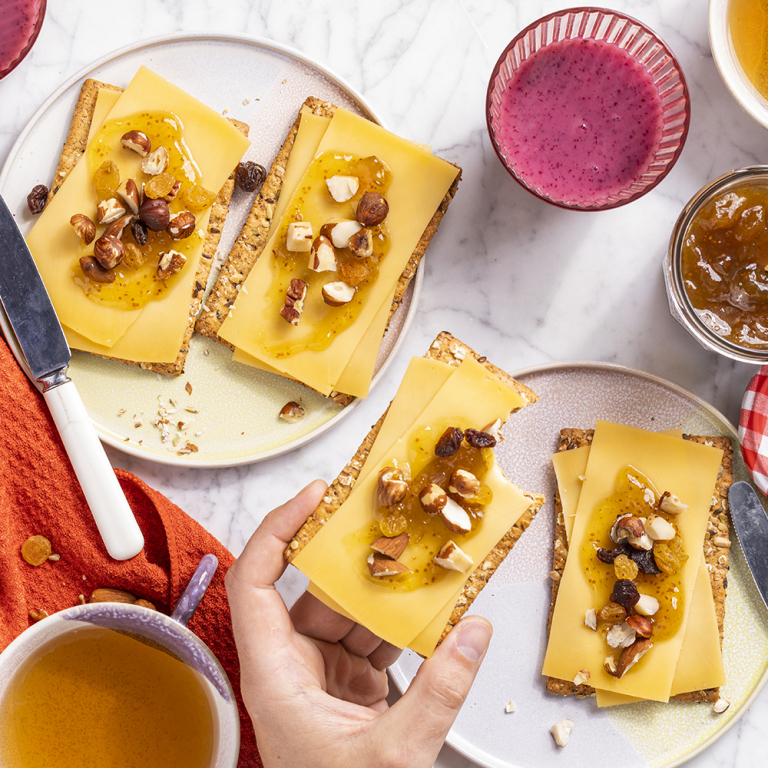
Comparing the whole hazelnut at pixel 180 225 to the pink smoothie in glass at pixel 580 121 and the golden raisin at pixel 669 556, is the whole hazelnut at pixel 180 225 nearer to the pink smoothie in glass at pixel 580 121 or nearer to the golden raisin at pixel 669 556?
the pink smoothie in glass at pixel 580 121

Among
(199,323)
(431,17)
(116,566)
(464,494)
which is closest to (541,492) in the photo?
(464,494)

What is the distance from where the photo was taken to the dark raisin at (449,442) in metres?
1.59

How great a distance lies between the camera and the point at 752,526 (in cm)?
183

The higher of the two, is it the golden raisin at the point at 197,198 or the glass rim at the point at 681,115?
the glass rim at the point at 681,115

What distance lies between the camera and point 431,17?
191cm

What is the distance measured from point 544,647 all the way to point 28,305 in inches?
65.4

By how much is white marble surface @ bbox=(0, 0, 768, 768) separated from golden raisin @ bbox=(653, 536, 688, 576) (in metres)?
0.44

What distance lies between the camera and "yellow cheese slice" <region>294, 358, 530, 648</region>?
163 centimetres

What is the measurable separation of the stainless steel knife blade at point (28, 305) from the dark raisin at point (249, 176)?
0.59 metres

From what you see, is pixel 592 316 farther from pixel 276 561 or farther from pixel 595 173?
pixel 276 561

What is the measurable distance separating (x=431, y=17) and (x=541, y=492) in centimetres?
136

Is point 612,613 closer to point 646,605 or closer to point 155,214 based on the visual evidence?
point 646,605

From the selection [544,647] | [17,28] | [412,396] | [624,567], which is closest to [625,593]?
[624,567]

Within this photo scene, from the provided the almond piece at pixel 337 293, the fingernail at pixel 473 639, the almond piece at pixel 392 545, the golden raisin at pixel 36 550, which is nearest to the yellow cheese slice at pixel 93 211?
the almond piece at pixel 337 293
